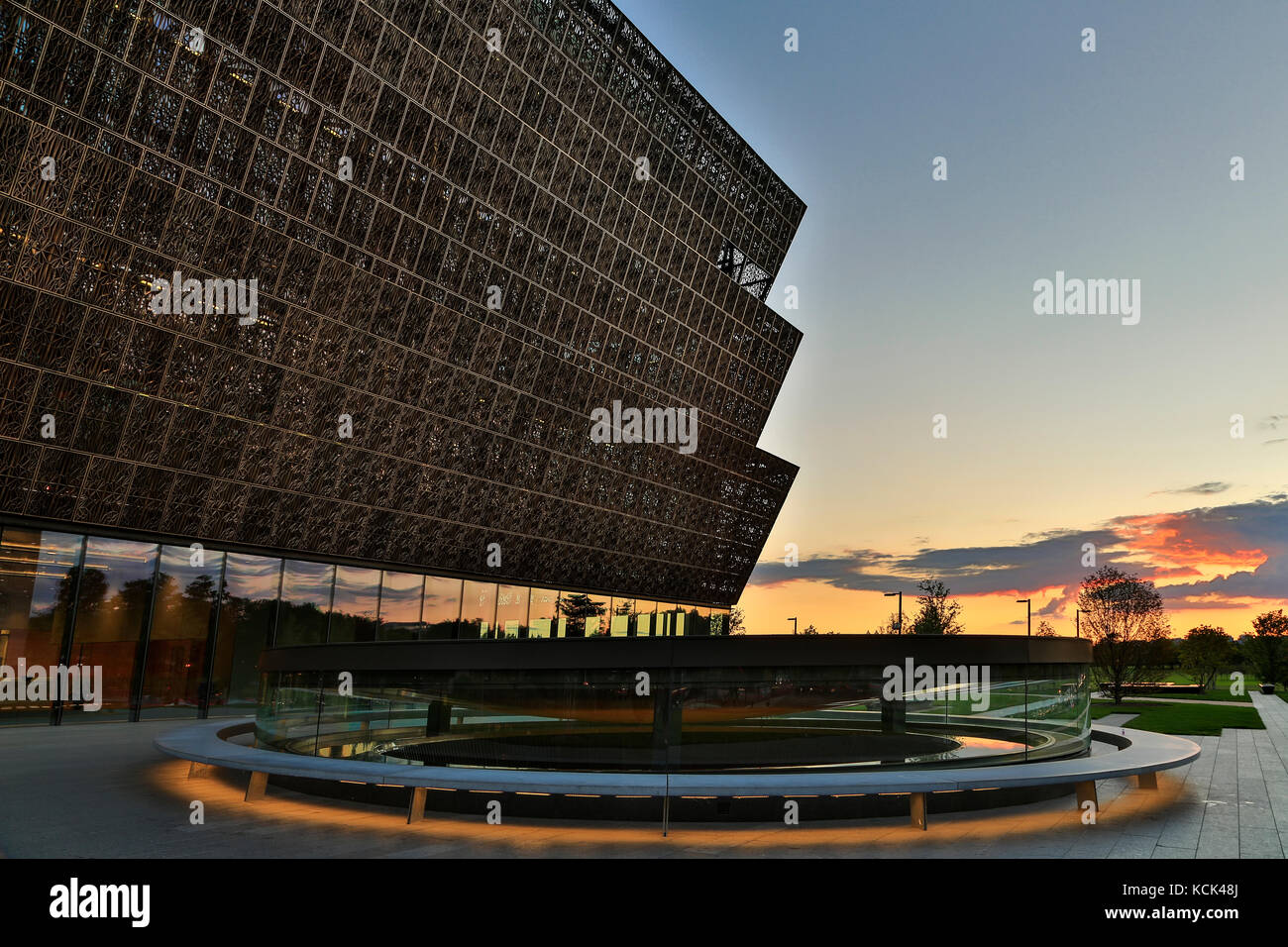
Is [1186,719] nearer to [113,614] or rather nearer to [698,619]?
[698,619]

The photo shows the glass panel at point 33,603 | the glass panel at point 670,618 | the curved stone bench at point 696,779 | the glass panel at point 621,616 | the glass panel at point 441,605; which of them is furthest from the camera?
the glass panel at point 670,618

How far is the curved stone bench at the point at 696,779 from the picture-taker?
10.9 meters

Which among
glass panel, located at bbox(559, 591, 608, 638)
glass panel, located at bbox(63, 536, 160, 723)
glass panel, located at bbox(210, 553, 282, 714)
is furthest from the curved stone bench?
glass panel, located at bbox(559, 591, 608, 638)

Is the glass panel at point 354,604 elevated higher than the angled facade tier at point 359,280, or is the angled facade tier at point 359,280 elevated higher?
the angled facade tier at point 359,280

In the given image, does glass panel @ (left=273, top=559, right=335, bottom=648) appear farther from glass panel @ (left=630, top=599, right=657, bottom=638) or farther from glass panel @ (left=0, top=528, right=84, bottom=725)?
glass panel @ (left=630, top=599, right=657, bottom=638)

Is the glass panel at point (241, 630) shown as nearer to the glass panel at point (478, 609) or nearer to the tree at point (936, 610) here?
the glass panel at point (478, 609)

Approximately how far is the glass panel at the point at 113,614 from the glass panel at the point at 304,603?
522 centimetres

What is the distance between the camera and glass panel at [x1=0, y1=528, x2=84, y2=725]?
27.0m

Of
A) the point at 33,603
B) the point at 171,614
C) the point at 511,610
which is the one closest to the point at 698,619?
the point at 511,610

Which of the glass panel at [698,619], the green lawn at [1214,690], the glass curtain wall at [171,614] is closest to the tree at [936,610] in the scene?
the green lawn at [1214,690]

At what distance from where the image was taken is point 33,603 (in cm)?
2758

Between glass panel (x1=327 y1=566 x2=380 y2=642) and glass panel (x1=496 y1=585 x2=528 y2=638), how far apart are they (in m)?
7.12
